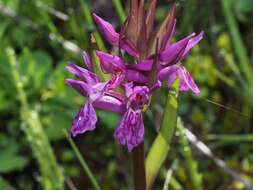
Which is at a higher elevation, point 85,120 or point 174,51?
point 174,51

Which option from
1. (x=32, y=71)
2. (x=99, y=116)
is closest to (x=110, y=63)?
(x=99, y=116)

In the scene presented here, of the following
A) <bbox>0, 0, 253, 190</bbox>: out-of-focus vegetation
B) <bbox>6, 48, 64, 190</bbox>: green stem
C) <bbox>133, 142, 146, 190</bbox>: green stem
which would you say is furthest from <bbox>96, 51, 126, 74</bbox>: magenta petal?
<bbox>0, 0, 253, 190</bbox>: out-of-focus vegetation

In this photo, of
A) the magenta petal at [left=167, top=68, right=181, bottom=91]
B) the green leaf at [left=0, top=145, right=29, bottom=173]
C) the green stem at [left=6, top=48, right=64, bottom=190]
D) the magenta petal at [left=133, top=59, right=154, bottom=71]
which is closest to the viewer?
the magenta petal at [left=133, top=59, right=154, bottom=71]

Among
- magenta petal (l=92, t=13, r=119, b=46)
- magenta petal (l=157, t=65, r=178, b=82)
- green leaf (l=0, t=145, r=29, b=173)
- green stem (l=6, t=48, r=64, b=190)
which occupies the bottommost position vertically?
green leaf (l=0, t=145, r=29, b=173)

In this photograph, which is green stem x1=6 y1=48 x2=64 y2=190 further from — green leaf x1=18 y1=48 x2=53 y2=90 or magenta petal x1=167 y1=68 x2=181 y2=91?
magenta petal x1=167 y1=68 x2=181 y2=91

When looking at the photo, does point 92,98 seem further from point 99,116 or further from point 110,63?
point 99,116

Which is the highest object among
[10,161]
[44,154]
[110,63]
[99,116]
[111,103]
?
[110,63]
